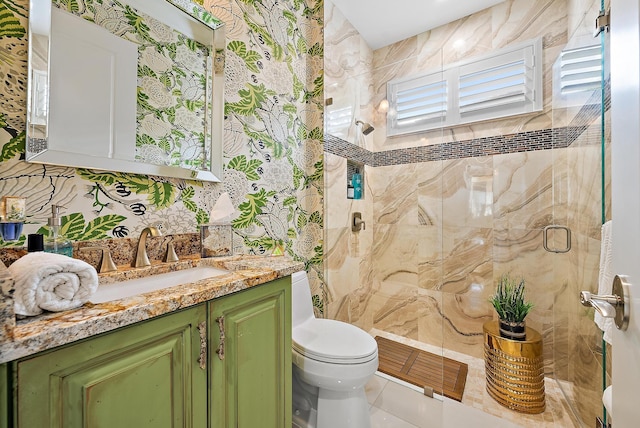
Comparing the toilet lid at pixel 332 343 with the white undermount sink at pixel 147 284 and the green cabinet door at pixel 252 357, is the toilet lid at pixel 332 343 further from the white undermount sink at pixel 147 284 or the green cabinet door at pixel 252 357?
the white undermount sink at pixel 147 284

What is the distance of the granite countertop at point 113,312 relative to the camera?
1.55ft

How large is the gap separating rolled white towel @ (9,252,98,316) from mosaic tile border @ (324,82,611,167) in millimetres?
1537

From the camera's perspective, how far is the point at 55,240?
847 millimetres

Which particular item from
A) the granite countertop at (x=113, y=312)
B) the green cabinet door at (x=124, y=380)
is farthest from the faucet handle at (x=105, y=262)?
the green cabinet door at (x=124, y=380)

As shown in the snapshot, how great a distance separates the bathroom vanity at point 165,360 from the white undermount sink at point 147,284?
0.25 metres

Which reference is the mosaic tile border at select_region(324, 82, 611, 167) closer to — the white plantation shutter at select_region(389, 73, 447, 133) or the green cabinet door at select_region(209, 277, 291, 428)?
the white plantation shutter at select_region(389, 73, 447, 133)

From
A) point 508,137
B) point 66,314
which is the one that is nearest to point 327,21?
point 508,137

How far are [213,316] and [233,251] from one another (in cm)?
67

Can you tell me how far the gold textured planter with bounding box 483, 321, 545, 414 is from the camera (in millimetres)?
1550

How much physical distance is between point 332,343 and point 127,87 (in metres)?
1.44

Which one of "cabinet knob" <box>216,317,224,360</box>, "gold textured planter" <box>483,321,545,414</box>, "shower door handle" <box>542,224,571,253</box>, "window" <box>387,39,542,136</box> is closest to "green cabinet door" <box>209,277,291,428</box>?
"cabinet knob" <box>216,317,224,360</box>

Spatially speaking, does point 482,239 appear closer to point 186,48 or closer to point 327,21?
point 327,21

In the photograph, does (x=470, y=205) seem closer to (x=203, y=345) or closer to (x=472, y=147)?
(x=472, y=147)

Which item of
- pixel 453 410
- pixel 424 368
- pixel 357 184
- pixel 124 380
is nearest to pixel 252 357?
pixel 124 380
